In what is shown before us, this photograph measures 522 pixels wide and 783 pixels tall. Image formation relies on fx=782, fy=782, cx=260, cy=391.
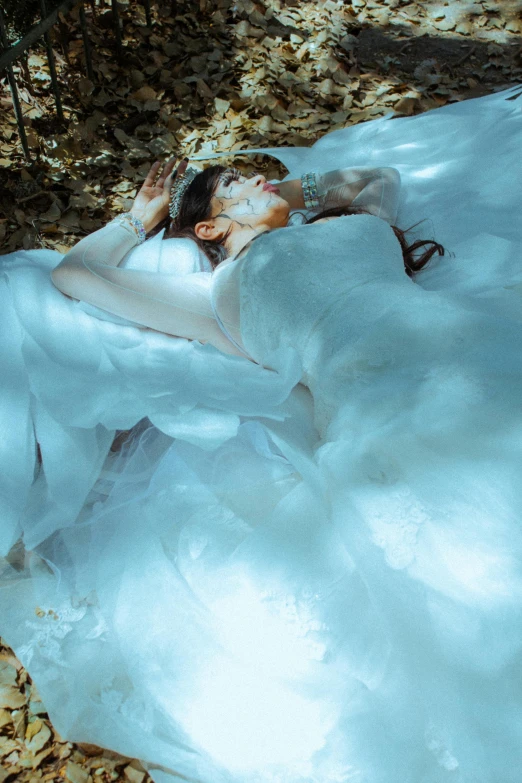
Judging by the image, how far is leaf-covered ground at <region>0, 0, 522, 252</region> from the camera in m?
4.28

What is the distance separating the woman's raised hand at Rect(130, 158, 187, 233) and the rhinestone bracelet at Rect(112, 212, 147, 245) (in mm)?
32

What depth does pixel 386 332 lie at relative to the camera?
7.86ft

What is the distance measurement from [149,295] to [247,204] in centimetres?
60

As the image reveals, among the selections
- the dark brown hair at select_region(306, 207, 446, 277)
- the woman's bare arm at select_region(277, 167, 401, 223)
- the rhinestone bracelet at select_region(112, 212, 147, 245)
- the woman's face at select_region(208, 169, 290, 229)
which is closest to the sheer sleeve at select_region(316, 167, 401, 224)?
the woman's bare arm at select_region(277, 167, 401, 223)

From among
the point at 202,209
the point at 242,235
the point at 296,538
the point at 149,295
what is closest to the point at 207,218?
the point at 202,209

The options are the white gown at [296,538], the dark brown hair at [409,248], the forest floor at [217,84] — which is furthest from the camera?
the forest floor at [217,84]

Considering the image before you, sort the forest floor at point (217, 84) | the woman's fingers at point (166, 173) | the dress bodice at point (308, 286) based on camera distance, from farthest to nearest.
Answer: the forest floor at point (217, 84), the woman's fingers at point (166, 173), the dress bodice at point (308, 286)

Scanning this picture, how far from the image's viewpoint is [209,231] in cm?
308

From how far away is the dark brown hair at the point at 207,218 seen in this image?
3094mm

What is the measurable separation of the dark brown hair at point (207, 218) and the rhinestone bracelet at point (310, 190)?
11.5 inches

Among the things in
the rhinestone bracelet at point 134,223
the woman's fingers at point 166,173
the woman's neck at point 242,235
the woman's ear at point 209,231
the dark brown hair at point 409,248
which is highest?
the woman's fingers at point 166,173

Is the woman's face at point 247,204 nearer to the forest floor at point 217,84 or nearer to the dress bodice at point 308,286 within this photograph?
the dress bodice at point 308,286

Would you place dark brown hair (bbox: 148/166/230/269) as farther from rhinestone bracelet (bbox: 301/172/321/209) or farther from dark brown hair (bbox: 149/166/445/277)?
rhinestone bracelet (bbox: 301/172/321/209)

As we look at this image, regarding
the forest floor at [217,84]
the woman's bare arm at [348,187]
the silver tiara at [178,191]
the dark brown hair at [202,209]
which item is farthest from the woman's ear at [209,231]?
the forest floor at [217,84]
